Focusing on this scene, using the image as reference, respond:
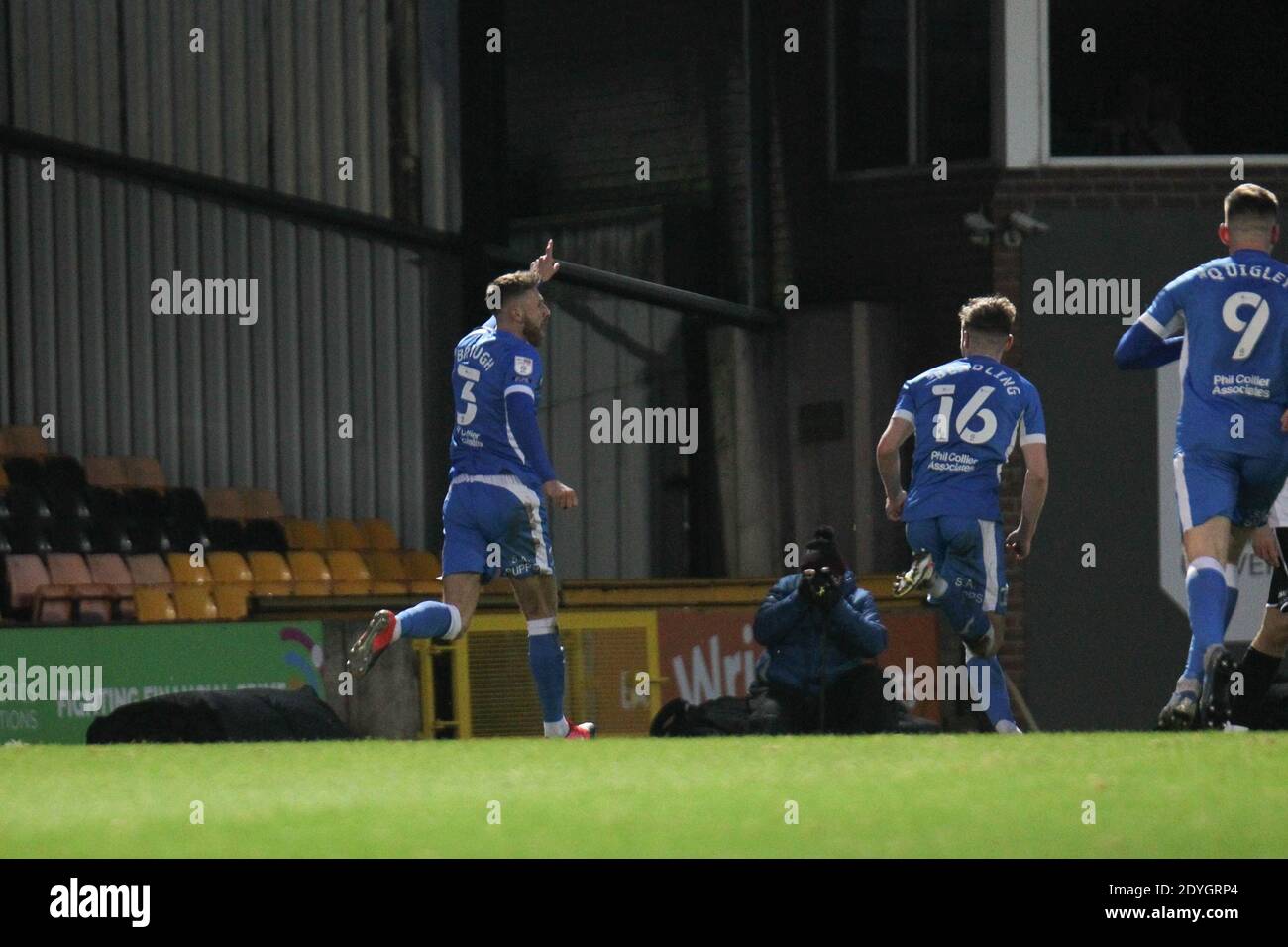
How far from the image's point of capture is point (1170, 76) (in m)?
19.0

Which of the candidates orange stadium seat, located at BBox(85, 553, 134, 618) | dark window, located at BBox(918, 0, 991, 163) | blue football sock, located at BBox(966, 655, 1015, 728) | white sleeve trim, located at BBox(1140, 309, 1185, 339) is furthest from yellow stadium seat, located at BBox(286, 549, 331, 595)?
white sleeve trim, located at BBox(1140, 309, 1185, 339)

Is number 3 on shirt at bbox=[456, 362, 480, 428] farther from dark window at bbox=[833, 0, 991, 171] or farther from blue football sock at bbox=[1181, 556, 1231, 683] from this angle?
dark window at bbox=[833, 0, 991, 171]

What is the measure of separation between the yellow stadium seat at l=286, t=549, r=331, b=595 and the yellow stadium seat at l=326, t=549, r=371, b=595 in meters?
0.07

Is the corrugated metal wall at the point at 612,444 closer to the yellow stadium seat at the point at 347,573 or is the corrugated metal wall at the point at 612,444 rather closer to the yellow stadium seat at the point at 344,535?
the yellow stadium seat at the point at 344,535

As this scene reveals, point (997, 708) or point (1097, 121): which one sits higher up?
point (1097, 121)

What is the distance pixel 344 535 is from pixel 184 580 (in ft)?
7.39

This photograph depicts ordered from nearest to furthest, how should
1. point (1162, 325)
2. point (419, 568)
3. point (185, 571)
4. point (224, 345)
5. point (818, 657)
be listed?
point (1162, 325) → point (818, 657) → point (185, 571) → point (419, 568) → point (224, 345)

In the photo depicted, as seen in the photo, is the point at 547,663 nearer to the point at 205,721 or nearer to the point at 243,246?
the point at 205,721

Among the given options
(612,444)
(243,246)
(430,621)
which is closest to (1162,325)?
(430,621)

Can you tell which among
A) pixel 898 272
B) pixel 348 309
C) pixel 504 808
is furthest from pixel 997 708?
pixel 348 309
